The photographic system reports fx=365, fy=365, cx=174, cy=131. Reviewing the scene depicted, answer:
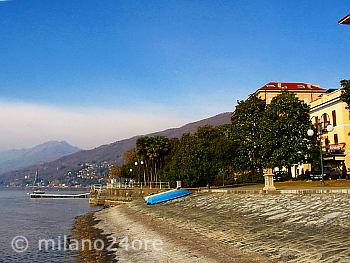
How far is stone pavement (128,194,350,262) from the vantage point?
43.6ft

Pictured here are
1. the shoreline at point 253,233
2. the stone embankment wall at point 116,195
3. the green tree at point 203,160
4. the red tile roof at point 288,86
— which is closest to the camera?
the shoreline at point 253,233

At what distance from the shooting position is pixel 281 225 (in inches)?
715

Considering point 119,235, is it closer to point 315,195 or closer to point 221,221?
point 221,221

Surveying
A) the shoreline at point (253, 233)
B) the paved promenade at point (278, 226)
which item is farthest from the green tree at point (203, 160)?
the shoreline at point (253, 233)

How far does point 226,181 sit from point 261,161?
12.7 m

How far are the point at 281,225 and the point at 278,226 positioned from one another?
0.19 m

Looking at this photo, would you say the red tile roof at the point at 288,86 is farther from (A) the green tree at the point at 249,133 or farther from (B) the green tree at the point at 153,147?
(B) the green tree at the point at 153,147

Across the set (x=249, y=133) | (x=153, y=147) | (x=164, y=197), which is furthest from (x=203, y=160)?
(x=153, y=147)

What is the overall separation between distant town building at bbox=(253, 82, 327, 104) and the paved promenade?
61.8m

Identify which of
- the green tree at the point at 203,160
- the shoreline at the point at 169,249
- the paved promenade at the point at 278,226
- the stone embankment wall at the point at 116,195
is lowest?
the stone embankment wall at the point at 116,195

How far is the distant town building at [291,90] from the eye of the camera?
88500 millimetres

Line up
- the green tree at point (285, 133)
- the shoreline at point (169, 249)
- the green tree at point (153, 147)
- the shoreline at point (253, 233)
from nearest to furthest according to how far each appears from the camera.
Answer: the shoreline at point (253, 233) → the shoreline at point (169, 249) → the green tree at point (285, 133) → the green tree at point (153, 147)

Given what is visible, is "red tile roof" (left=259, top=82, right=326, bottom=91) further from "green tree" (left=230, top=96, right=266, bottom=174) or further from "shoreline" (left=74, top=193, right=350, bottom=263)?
"shoreline" (left=74, top=193, right=350, bottom=263)

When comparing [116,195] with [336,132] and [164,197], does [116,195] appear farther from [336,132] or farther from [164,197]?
[336,132]
